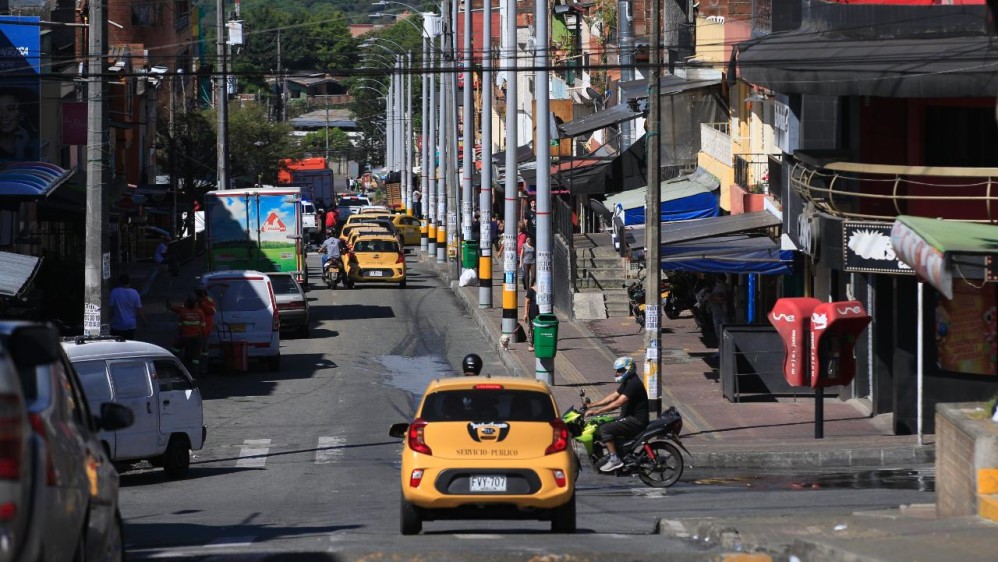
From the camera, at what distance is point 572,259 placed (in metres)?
37.4

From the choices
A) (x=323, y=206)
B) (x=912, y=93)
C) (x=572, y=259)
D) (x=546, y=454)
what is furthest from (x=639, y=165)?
(x=323, y=206)

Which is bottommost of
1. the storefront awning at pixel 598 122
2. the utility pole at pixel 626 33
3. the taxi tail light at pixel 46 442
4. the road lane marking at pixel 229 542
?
the road lane marking at pixel 229 542

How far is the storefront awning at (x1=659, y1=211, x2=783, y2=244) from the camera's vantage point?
89.2 feet

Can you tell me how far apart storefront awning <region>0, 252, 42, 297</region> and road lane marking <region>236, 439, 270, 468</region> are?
3818 millimetres

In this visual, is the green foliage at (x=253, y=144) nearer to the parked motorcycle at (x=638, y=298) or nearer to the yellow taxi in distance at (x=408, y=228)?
the yellow taxi in distance at (x=408, y=228)

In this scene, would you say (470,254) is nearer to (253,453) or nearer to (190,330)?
(190,330)

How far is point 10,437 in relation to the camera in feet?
20.6

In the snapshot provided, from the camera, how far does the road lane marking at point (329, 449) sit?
796 inches

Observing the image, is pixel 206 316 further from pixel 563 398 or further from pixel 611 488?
pixel 611 488

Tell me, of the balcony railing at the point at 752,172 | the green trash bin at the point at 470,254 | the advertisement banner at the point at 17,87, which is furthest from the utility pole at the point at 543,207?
the green trash bin at the point at 470,254

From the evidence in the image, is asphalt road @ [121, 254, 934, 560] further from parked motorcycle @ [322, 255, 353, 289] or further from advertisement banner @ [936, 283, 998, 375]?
parked motorcycle @ [322, 255, 353, 289]

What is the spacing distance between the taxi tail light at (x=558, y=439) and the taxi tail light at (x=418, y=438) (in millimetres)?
1061

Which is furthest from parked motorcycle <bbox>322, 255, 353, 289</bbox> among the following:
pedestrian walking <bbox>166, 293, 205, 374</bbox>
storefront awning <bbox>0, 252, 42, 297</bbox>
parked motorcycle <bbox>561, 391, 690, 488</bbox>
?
parked motorcycle <bbox>561, 391, 690, 488</bbox>

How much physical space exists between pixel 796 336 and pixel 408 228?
50495mm
